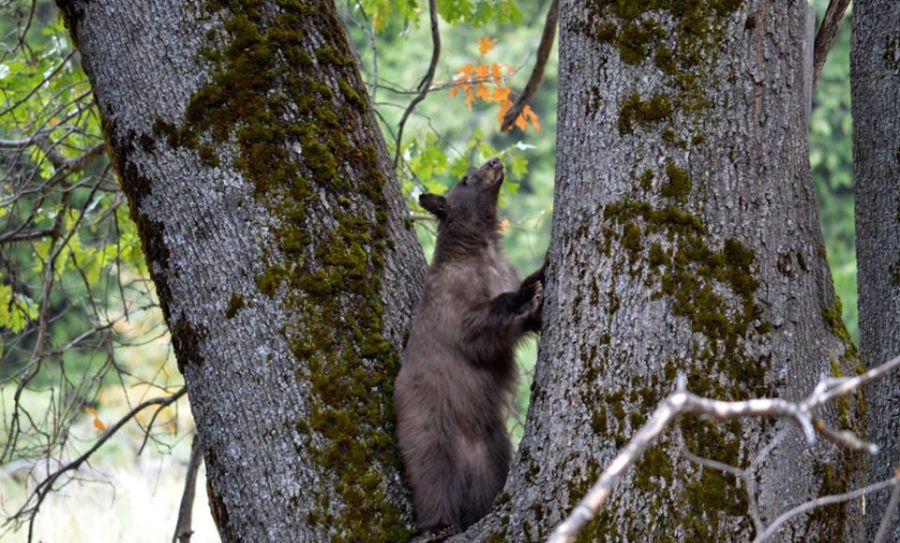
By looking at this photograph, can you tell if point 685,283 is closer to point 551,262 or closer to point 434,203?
point 551,262

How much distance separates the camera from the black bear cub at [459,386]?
353 centimetres

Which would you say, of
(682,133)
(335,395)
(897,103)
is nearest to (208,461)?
(335,395)

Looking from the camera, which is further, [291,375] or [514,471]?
[291,375]

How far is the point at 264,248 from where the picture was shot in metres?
3.40

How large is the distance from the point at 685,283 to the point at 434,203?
6.63ft

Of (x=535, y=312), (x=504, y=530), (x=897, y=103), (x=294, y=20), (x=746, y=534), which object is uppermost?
(x=294, y=20)

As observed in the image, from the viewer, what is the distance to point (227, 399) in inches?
131

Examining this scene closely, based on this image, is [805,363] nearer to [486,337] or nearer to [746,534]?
[746,534]

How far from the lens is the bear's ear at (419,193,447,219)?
15.5 feet

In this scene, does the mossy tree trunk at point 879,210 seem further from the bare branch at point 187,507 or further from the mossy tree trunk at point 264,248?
the bare branch at point 187,507

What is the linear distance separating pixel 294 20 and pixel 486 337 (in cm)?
132

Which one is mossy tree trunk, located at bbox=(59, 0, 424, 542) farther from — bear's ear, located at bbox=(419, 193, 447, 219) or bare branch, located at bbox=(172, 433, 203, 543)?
bare branch, located at bbox=(172, 433, 203, 543)

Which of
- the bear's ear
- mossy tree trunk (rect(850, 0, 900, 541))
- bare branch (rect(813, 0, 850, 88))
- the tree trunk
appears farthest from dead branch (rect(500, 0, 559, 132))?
the tree trunk

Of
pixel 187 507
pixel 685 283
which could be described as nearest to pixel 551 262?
pixel 685 283
